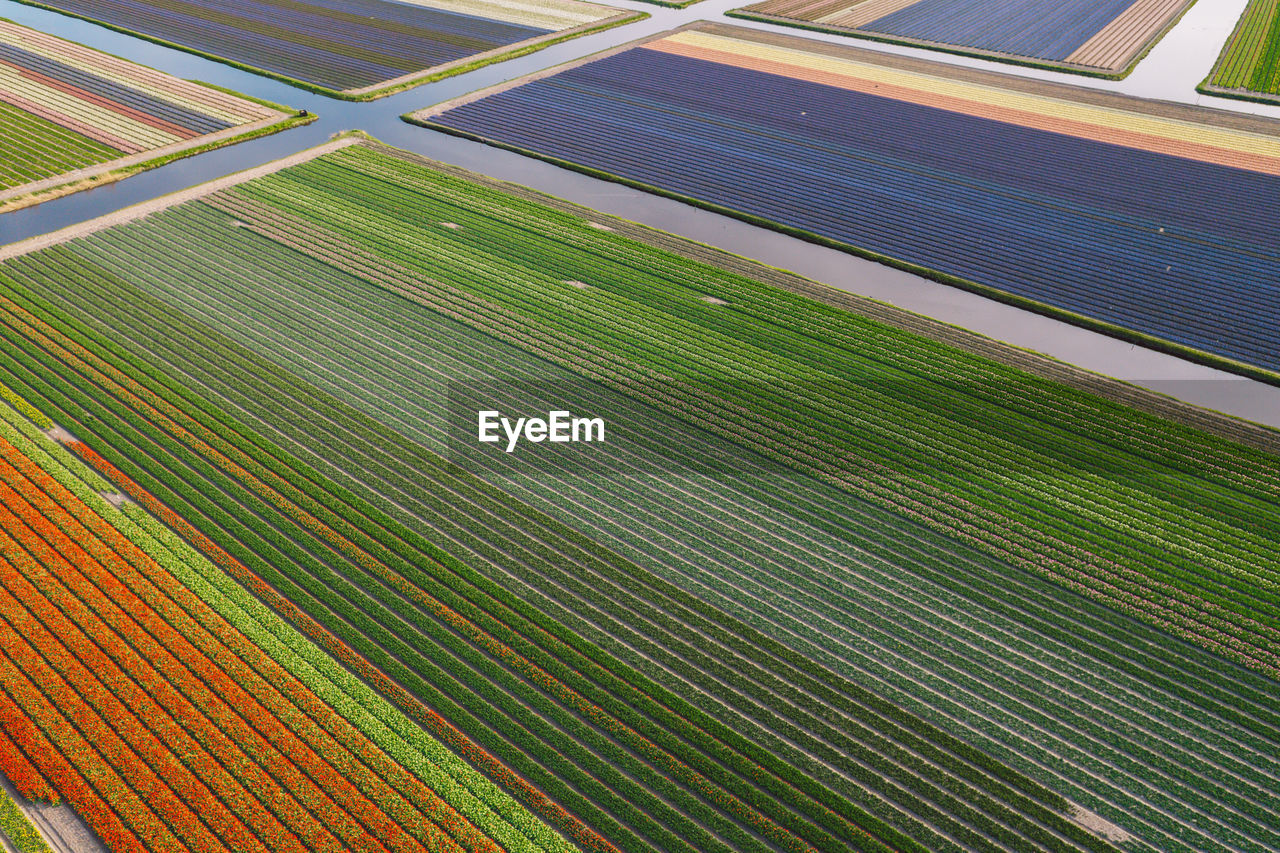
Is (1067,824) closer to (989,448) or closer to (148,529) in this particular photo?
(989,448)

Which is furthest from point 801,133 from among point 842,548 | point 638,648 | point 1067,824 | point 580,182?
point 1067,824

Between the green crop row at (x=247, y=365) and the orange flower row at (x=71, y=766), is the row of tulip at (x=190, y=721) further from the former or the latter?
the green crop row at (x=247, y=365)

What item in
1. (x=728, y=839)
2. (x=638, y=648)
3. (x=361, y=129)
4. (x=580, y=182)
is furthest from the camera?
(x=361, y=129)

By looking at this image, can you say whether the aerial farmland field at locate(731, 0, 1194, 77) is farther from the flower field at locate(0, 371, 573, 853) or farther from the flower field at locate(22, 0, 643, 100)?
the flower field at locate(0, 371, 573, 853)

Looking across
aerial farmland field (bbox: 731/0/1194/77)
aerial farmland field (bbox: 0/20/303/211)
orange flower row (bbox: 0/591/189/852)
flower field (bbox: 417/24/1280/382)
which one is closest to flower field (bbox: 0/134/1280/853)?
orange flower row (bbox: 0/591/189/852)

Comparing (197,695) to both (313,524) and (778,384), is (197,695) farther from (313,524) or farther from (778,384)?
(778,384)

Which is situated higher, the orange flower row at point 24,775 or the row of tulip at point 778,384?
the row of tulip at point 778,384

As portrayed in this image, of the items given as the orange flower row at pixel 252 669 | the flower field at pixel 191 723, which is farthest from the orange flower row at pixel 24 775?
the orange flower row at pixel 252 669
